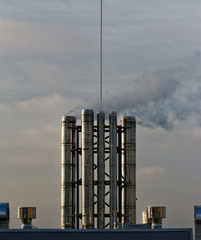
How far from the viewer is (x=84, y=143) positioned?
61375 millimetres

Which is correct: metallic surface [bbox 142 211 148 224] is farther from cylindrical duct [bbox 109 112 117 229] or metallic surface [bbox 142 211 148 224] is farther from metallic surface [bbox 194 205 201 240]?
metallic surface [bbox 194 205 201 240]

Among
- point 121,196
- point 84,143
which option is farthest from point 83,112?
point 121,196

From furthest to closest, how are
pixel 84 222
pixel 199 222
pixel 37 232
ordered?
pixel 84 222
pixel 199 222
pixel 37 232

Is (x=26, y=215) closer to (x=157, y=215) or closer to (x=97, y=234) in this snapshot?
(x=97, y=234)

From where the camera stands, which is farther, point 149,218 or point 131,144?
point 131,144

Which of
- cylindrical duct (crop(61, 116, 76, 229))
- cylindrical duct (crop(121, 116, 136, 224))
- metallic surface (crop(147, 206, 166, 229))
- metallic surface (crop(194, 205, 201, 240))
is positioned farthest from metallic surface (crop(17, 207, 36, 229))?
metallic surface (crop(194, 205, 201, 240))

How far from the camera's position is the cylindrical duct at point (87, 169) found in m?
61.2

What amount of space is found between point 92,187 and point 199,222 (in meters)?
9.71

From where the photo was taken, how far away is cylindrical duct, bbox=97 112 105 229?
6125cm

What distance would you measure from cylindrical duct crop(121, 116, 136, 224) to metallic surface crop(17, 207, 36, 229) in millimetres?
7824

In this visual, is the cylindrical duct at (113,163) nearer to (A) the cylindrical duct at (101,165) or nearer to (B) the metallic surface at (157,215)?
(A) the cylindrical duct at (101,165)

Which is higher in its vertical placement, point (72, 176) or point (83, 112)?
point (83, 112)

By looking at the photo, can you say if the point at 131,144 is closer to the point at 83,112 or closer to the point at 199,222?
the point at 83,112

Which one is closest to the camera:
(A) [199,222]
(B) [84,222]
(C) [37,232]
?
(C) [37,232]
